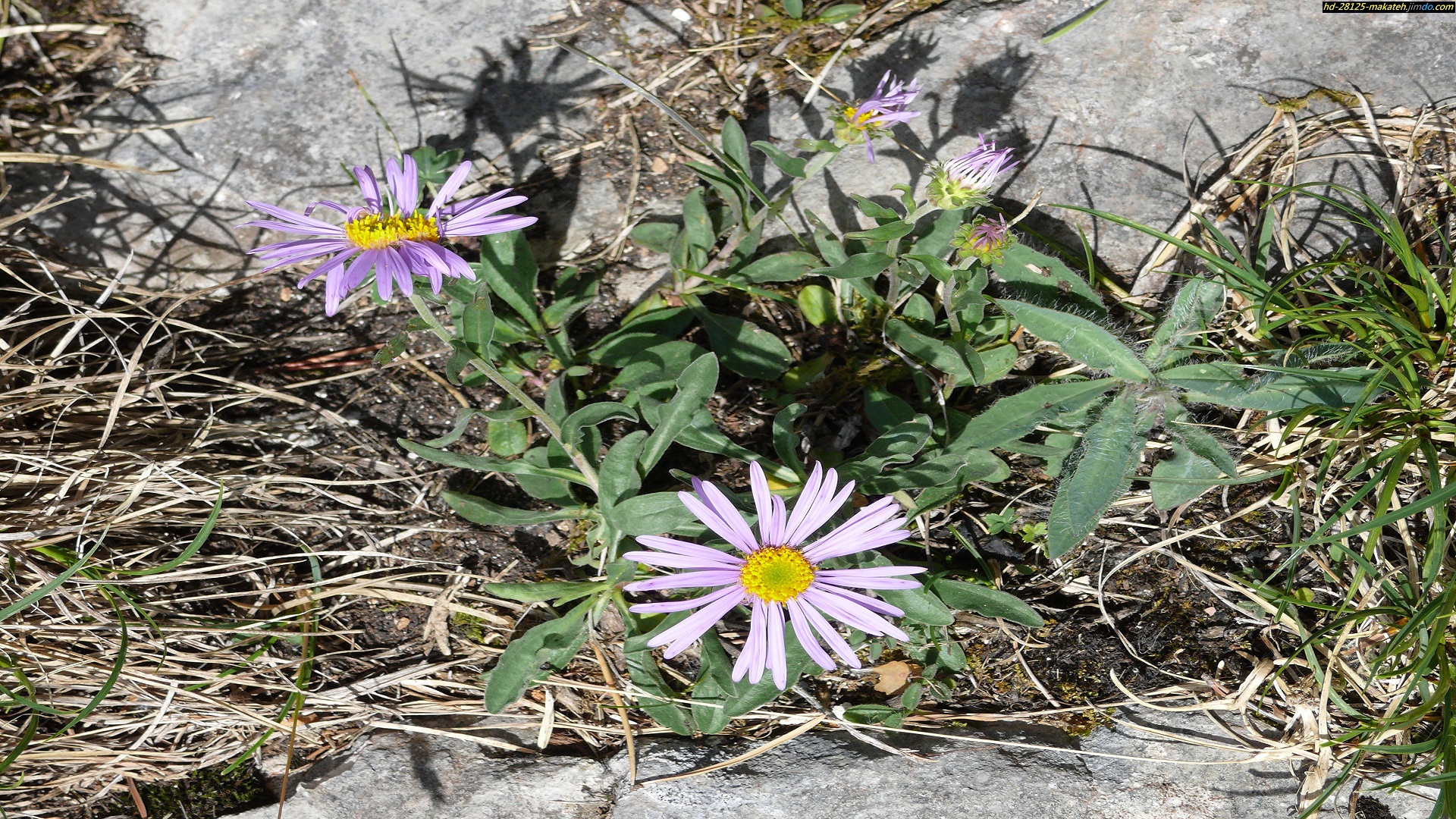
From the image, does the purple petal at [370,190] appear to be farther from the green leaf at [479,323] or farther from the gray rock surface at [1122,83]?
the gray rock surface at [1122,83]

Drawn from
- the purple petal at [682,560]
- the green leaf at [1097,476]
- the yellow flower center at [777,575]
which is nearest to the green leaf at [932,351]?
the green leaf at [1097,476]

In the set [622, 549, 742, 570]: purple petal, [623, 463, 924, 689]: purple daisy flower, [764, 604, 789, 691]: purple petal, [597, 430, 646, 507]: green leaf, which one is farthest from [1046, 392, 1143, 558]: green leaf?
[597, 430, 646, 507]: green leaf

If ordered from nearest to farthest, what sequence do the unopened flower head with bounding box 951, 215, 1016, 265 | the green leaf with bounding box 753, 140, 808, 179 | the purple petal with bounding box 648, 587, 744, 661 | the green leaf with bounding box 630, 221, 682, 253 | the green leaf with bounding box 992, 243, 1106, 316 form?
the purple petal with bounding box 648, 587, 744, 661, the unopened flower head with bounding box 951, 215, 1016, 265, the green leaf with bounding box 753, 140, 808, 179, the green leaf with bounding box 992, 243, 1106, 316, the green leaf with bounding box 630, 221, 682, 253

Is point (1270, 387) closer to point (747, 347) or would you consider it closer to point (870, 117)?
point (870, 117)

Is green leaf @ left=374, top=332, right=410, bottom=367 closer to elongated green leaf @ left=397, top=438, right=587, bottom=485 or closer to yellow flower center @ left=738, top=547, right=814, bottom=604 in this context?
elongated green leaf @ left=397, top=438, right=587, bottom=485

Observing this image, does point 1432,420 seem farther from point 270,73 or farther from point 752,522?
point 270,73

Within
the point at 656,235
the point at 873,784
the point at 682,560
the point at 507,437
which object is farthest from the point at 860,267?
the point at 873,784

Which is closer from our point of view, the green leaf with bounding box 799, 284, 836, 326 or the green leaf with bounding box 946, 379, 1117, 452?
the green leaf with bounding box 946, 379, 1117, 452
